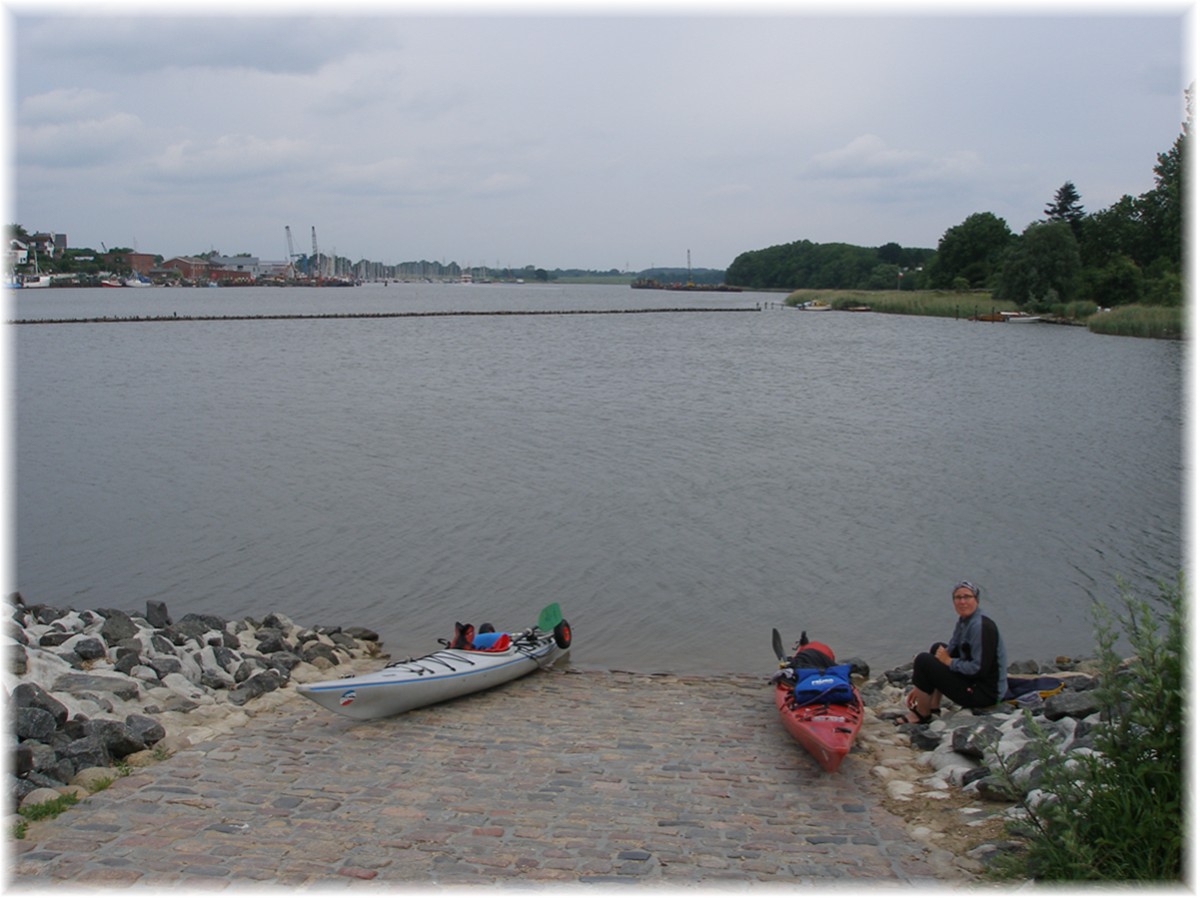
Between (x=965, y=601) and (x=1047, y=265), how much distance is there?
318 feet

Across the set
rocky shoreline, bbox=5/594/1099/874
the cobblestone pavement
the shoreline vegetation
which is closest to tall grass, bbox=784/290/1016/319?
the shoreline vegetation

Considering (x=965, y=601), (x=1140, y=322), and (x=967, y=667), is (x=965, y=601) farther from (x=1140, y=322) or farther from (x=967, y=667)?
(x=1140, y=322)

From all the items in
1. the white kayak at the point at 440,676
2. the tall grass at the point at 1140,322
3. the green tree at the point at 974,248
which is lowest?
the white kayak at the point at 440,676

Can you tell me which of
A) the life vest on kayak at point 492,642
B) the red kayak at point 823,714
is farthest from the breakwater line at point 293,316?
the red kayak at point 823,714

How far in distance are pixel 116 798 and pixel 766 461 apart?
2146 cm

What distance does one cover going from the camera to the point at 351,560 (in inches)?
722

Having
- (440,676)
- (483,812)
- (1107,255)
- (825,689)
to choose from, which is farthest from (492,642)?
(1107,255)

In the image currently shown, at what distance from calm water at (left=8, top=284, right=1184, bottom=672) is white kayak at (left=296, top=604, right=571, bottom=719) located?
812 millimetres

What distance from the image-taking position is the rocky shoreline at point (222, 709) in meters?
7.77

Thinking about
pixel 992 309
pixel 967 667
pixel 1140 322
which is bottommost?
pixel 967 667

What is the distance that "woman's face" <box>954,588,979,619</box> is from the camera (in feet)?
31.8

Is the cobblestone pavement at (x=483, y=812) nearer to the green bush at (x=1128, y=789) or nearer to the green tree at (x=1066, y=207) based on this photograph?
the green bush at (x=1128, y=789)

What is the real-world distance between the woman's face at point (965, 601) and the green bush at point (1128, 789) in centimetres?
342

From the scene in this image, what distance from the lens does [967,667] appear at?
980 cm
